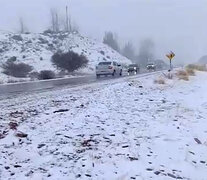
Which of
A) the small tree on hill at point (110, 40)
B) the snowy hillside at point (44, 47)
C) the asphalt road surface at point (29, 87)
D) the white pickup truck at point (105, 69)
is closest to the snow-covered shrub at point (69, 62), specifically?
the white pickup truck at point (105, 69)

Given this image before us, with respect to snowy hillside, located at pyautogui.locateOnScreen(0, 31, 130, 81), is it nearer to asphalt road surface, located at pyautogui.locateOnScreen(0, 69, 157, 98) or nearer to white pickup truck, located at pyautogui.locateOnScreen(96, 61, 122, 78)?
white pickup truck, located at pyautogui.locateOnScreen(96, 61, 122, 78)

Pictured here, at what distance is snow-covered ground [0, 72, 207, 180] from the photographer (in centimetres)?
620

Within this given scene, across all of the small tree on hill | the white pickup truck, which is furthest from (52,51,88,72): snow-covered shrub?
the small tree on hill

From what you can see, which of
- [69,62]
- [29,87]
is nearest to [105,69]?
[29,87]

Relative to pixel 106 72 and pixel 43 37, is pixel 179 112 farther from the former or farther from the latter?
pixel 43 37

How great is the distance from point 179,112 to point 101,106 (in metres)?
2.45

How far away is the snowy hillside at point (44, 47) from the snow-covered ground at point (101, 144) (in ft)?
269

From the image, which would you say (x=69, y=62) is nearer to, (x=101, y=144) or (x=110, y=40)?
(x=101, y=144)

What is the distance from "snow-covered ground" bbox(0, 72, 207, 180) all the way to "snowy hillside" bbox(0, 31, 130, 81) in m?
82.0

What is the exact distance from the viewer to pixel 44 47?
11631 cm

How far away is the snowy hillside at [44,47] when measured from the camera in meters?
99.6

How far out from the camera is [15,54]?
10238 centimetres

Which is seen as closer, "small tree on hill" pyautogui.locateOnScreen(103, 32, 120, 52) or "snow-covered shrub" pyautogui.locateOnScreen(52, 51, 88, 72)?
"snow-covered shrub" pyautogui.locateOnScreen(52, 51, 88, 72)

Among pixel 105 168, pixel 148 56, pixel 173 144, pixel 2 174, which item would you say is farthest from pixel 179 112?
pixel 148 56
